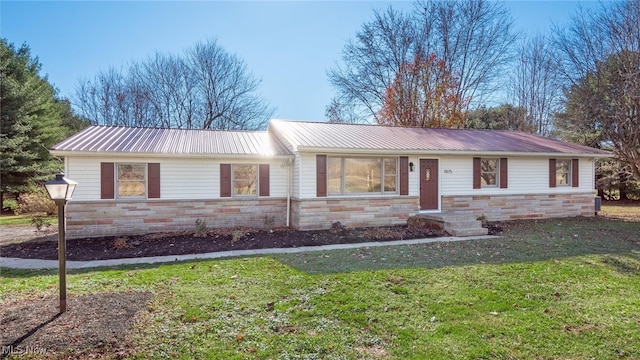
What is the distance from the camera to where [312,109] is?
27719 mm

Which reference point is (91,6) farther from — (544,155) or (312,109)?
(312,109)

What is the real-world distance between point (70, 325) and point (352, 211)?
8.23 m

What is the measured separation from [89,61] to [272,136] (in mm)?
17541

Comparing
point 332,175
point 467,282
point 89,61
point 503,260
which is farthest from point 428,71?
point 89,61

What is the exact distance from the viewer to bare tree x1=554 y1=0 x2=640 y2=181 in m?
14.0

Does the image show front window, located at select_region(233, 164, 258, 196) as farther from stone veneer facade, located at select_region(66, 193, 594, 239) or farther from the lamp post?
the lamp post

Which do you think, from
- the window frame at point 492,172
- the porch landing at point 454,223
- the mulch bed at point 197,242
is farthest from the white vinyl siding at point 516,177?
the mulch bed at point 197,242

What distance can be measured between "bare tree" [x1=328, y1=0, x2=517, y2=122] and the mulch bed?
15.8 metres

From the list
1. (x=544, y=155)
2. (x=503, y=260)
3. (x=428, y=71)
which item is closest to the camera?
(x=503, y=260)

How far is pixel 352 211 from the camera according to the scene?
36.3 feet

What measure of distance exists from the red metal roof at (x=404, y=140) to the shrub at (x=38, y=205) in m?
9.67

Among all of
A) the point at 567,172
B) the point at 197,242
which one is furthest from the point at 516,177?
the point at 197,242

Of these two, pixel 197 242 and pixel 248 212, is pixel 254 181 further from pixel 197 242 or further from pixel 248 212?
pixel 197 242

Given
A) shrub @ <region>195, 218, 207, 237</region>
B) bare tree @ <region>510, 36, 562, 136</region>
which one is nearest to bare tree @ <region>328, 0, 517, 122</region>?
bare tree @ <region>510, 36, 562, 136</region>
